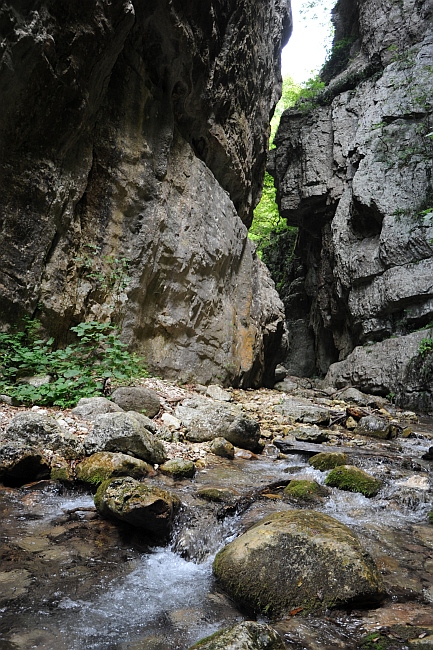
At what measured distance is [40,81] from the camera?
232 inches

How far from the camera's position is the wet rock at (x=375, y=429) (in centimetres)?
764

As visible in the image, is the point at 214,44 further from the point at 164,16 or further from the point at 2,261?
the point at 2,261

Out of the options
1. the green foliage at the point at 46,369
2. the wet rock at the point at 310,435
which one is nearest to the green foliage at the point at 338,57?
the wet rock at the point at 310,435

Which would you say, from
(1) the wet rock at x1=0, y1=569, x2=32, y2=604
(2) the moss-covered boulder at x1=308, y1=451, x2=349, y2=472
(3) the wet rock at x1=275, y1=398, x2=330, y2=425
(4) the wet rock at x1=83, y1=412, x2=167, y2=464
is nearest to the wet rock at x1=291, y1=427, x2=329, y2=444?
(3) the wet rock at x1=275, y1=398, x2=330, y2=425

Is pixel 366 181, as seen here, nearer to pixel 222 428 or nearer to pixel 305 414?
pixel 305 414

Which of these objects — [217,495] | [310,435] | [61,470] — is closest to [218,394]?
[310,435]

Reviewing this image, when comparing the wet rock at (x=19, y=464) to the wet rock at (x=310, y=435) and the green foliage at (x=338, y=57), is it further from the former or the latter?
the green foliage at (x=338, y=57)

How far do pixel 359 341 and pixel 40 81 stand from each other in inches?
516

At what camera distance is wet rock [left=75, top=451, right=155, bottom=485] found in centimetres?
395

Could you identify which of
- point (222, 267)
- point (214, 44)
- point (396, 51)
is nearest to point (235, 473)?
point (222, 267)

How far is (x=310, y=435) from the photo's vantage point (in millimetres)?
6945

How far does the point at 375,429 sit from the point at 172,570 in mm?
6054

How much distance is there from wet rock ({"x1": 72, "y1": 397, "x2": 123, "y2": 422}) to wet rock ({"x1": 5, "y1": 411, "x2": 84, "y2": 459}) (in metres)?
0.78

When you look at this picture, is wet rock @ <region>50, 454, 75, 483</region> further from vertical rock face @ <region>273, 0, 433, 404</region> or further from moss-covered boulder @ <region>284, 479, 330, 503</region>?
vertical rock face @ <region>273, 0, 433, 404</region>
